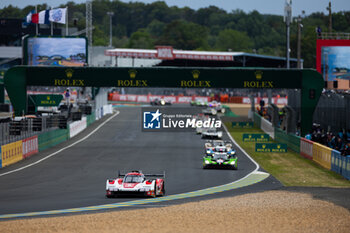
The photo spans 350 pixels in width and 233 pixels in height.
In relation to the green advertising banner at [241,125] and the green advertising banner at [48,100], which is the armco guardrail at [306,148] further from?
the green advertising banner at [241,125]

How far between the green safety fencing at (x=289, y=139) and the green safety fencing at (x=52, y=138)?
17262 millimetres

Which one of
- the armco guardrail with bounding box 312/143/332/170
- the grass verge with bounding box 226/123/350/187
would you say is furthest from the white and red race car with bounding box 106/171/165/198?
the armco guardrail with bounding box 312/143/332/170

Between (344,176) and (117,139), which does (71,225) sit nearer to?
(344,176)

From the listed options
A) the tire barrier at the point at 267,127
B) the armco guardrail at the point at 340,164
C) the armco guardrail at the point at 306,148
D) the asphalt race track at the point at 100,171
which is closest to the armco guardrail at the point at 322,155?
the armco guardrail at the point at 340,164

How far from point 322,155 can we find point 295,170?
2474mm

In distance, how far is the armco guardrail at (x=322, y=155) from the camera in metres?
34.2

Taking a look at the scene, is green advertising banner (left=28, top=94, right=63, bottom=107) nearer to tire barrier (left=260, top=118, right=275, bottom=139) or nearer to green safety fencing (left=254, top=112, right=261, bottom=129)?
tire barrier (left=260, top=118, right=275, bottom=139)

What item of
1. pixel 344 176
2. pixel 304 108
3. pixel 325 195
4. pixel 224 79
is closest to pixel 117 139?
pixel 224 79

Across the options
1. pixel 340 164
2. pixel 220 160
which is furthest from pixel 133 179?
pixel 340 164

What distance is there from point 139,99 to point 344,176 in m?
87.2

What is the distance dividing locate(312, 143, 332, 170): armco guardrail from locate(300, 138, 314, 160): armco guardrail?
97cm

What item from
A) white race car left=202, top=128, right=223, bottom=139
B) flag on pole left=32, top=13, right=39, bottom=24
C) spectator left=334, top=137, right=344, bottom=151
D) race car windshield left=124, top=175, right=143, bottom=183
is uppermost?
flag on pole left=32, top=13, right=39, bottom=24

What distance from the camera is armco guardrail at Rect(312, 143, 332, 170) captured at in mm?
34175

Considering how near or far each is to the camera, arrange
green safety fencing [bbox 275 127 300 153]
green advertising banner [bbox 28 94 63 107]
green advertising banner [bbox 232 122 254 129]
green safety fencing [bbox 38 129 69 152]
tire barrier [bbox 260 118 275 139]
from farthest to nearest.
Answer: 1. green advertising banner [bbox 232 122 254 129]
2. tire barrier [bbox 260 118 275 139]
3. green advertising banner [bbox 28 94 63 107]
4. green safety fencing [bbox 38 129 69 152]
5. green safety fencing [bbox 275 127 300 153]
